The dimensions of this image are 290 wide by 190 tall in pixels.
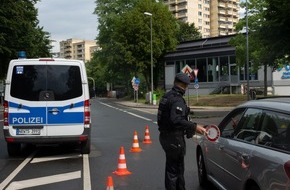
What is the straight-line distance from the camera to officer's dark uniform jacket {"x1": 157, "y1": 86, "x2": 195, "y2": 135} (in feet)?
19.3

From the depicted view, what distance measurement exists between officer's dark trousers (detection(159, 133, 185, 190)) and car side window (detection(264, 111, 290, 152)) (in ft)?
3.63

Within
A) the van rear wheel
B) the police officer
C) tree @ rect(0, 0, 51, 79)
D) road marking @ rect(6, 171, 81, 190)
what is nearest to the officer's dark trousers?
the police officer

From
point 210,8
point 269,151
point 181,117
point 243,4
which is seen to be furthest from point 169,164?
point 210,8

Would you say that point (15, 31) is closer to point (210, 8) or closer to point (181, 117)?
point (181, 117)

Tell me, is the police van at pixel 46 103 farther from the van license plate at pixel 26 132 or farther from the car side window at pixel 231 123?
the car side window at pixel 231 123

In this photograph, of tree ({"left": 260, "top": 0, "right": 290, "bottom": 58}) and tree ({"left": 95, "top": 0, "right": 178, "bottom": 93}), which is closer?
tree ({"left": 260, "top": 0, "right": 290, "bottom": 58})

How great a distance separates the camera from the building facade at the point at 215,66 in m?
56.7

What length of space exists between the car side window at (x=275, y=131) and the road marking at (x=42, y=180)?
4412 mm

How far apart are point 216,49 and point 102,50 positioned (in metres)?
21.6

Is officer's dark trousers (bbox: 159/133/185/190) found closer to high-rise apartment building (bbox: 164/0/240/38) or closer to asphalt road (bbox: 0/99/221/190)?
asphalt road (bbox: 0/99/221/190)

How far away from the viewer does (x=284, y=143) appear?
4707 millimetres

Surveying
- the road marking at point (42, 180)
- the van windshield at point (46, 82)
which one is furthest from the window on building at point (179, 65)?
the road marking at point (42, 180)

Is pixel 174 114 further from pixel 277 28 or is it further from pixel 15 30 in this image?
pixel 15 30

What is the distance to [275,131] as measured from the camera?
16.5 ft
